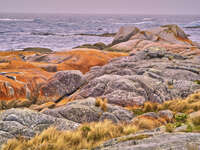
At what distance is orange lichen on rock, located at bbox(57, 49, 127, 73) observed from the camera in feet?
76.1

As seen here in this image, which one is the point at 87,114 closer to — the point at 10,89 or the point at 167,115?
the point at 167,115

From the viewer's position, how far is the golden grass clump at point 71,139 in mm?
4902

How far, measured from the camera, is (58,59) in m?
25.3

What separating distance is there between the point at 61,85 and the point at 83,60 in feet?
34.6

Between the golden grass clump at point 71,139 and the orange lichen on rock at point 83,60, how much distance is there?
651 inches

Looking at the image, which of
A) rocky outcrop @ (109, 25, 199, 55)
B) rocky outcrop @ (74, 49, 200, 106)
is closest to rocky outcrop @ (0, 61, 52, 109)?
rocky outcrop @ (74, 49, 200, 106)

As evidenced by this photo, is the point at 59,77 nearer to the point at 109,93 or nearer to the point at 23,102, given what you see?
the point at 23,102

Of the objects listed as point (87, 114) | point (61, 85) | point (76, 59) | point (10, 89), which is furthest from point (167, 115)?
point (76, 59)

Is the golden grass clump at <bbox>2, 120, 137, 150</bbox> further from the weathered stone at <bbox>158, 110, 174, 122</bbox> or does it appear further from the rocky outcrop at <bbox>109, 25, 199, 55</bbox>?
the rocky outcrop at <bbox>109, 25, 199, 55</bbox>

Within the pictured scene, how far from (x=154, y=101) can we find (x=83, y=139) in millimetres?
7479

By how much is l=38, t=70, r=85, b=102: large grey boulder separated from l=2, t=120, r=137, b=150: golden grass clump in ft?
27.2

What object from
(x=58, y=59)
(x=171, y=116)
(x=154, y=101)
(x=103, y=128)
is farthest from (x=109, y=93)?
(x=58, y=59)

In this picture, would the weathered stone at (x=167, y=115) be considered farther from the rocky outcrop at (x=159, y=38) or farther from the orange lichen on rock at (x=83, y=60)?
the rocky outcrop at (x=159, y=38)

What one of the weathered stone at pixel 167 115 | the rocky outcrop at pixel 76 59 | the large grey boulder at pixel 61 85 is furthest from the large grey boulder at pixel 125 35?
the weathered stone at pixel 167 115
